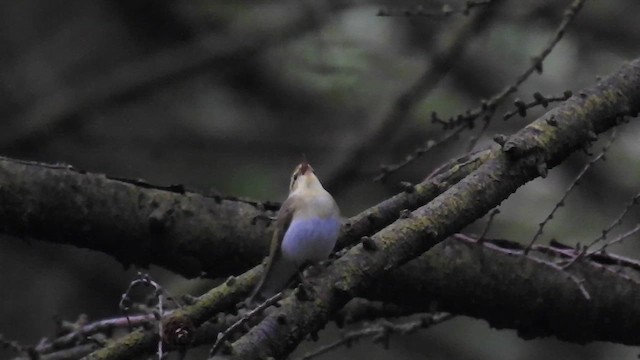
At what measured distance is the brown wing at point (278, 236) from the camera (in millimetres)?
3400

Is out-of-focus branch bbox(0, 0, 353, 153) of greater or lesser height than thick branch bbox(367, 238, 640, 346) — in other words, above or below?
above

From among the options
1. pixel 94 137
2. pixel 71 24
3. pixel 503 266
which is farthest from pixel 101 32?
pixel 503 266

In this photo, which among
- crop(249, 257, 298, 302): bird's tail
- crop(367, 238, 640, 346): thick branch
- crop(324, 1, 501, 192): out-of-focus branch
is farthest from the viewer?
crop(324, 1, 501, 192): out-of-focus branch

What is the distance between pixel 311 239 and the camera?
140 inches

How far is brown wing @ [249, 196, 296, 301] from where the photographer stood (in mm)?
3400

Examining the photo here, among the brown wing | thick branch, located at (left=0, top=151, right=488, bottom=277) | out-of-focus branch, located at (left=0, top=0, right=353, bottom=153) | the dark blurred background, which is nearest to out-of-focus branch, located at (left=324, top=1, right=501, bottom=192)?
out-of-focus branch, located at (left=0, top=0, right=353, bottom=153)

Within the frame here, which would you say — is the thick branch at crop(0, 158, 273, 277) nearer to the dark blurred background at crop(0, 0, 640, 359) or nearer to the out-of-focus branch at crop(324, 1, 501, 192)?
the out-of-focus branch at crop(324, 1, 501, 192)

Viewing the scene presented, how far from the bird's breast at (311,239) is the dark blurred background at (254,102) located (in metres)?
3.41

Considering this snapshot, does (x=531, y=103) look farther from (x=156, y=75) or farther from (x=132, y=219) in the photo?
(x=156, y=75)

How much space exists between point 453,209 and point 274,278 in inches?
19.4

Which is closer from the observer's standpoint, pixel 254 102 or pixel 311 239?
pixel 311 239

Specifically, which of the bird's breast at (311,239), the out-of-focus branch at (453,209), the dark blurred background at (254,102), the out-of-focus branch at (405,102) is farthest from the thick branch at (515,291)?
the dark blurred background at (254,102)

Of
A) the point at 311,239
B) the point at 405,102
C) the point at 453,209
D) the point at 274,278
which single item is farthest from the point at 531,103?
the point at 405,102

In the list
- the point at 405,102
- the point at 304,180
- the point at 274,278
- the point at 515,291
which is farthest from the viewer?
the point at 405,102
